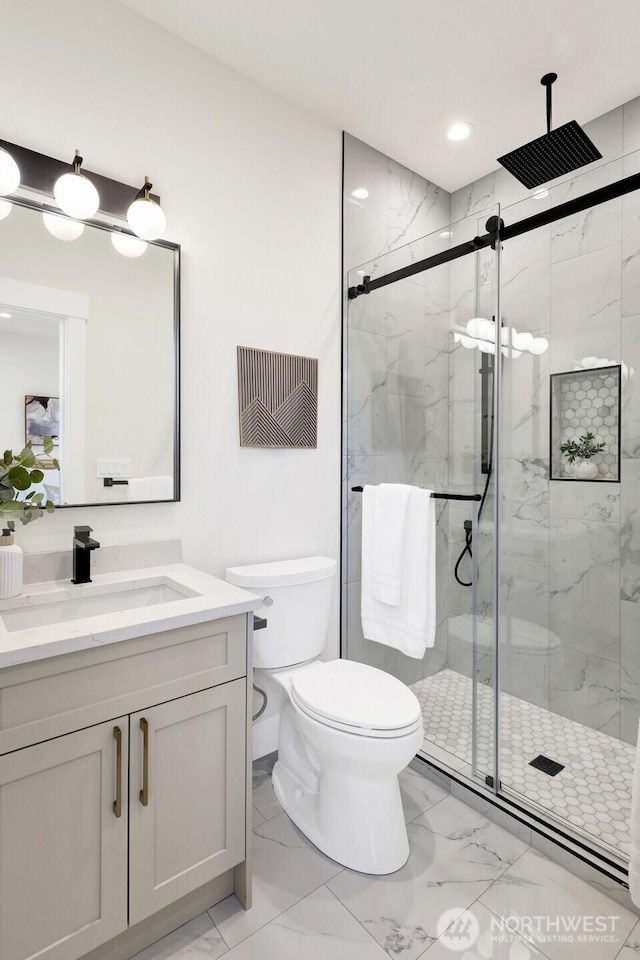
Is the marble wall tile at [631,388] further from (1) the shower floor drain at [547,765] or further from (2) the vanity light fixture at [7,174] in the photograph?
(2) the vanity light fixture at [7,174]

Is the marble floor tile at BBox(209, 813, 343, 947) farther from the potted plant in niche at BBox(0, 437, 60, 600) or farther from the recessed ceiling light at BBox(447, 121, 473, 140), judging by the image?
the recessed ceiling light at BBox(447, 121, 473, 140)

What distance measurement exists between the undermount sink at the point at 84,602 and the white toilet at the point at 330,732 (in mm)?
298

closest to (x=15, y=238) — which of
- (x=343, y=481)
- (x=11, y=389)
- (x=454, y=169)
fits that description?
(x=11, y=389)

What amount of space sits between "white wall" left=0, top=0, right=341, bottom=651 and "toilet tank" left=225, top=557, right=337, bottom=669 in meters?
0.18

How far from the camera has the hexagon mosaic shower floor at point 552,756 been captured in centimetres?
167

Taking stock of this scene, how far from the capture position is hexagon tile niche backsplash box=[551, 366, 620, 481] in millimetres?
1785

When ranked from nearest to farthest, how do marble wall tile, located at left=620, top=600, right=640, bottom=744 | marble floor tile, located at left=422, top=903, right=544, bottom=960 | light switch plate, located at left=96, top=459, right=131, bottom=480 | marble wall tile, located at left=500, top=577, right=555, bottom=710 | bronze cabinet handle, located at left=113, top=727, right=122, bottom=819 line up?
1. bronze cabinet handle, located at left=113, top=727, right=122, bottom=819
2. marble floor tile, located at left=422, top=903, right=544, bottom=960
3. light switch plate, located at left=96, top=459, right=131, bottom=480
4. marble wall tile, located at left=620, top=600, right=640, bottom=744
5. marble wall tile, located at left=500, top=577, right=555, bottom=710

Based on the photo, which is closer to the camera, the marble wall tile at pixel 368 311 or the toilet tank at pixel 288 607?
the toilet tank at pixel 288 607

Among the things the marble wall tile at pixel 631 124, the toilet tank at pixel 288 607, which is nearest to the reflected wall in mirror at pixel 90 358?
the toilet tank at pixel 288 607

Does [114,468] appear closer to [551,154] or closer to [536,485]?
[536,485]

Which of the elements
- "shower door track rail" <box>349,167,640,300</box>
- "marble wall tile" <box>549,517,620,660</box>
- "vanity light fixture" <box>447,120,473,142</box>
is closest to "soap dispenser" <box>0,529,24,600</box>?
"shower door track rail" <box>349,167,640,300</box>

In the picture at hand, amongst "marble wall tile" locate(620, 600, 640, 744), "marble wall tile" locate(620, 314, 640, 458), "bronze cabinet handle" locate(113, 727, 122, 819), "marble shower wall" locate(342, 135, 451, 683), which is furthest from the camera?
"marble shower wall" locate(342, 135, 451, 683)

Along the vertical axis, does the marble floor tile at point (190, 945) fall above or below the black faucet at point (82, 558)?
below

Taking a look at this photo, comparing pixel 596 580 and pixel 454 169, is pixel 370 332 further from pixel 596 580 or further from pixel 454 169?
pixel 596 580
